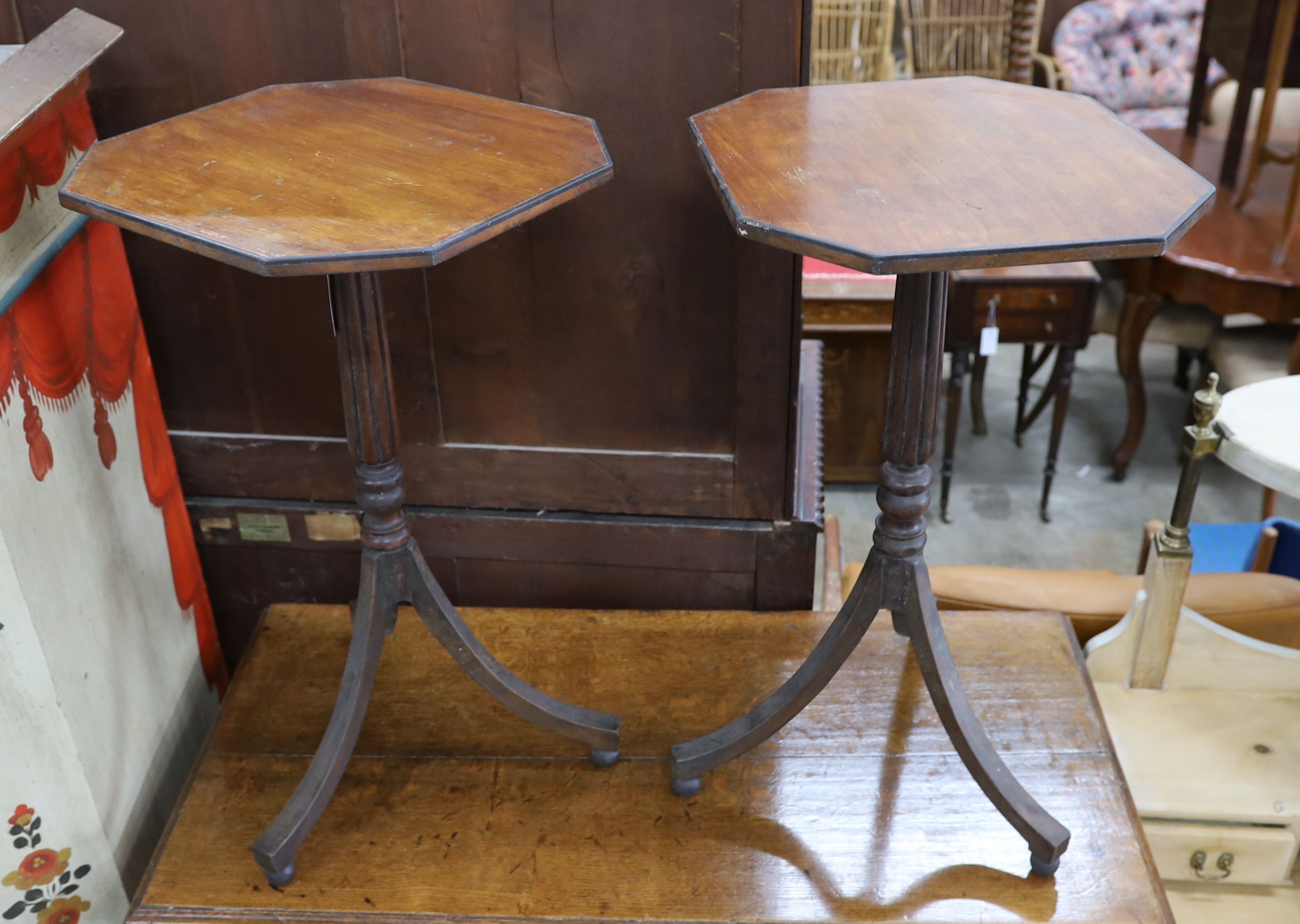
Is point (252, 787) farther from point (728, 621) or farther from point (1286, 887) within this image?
point (1286, 887)

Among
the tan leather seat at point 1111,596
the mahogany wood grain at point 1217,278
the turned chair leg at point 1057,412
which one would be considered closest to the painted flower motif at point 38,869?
the tan leather seat at point 1111,596

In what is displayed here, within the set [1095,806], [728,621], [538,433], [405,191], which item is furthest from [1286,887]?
[405,191]

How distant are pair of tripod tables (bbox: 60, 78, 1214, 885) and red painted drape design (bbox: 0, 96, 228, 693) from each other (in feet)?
0.74

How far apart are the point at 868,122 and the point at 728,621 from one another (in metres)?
0.81

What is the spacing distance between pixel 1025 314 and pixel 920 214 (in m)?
2.30

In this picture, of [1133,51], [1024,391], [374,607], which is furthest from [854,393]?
[1133,51]

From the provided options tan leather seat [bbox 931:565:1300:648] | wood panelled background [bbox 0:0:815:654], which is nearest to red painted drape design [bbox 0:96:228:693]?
wood panelled background [bbox 0:0:815:654]

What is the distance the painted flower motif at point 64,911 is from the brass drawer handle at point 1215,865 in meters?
1.61

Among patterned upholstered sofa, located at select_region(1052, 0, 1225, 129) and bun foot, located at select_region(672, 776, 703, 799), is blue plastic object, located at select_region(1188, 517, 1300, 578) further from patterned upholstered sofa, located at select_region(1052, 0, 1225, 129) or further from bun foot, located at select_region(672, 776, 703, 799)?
patterned upholstered sofa, located at select_region(1052, 0, 1225, 129)

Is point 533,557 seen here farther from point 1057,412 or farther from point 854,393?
point 1057,412

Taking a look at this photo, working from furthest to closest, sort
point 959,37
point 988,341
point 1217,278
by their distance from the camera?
1. point 959,37
2. point 1217,278
3. point 988,341

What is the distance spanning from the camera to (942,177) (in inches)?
42.9

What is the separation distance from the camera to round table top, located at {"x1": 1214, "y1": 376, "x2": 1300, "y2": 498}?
162 cm

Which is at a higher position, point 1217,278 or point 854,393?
point 1217,278
